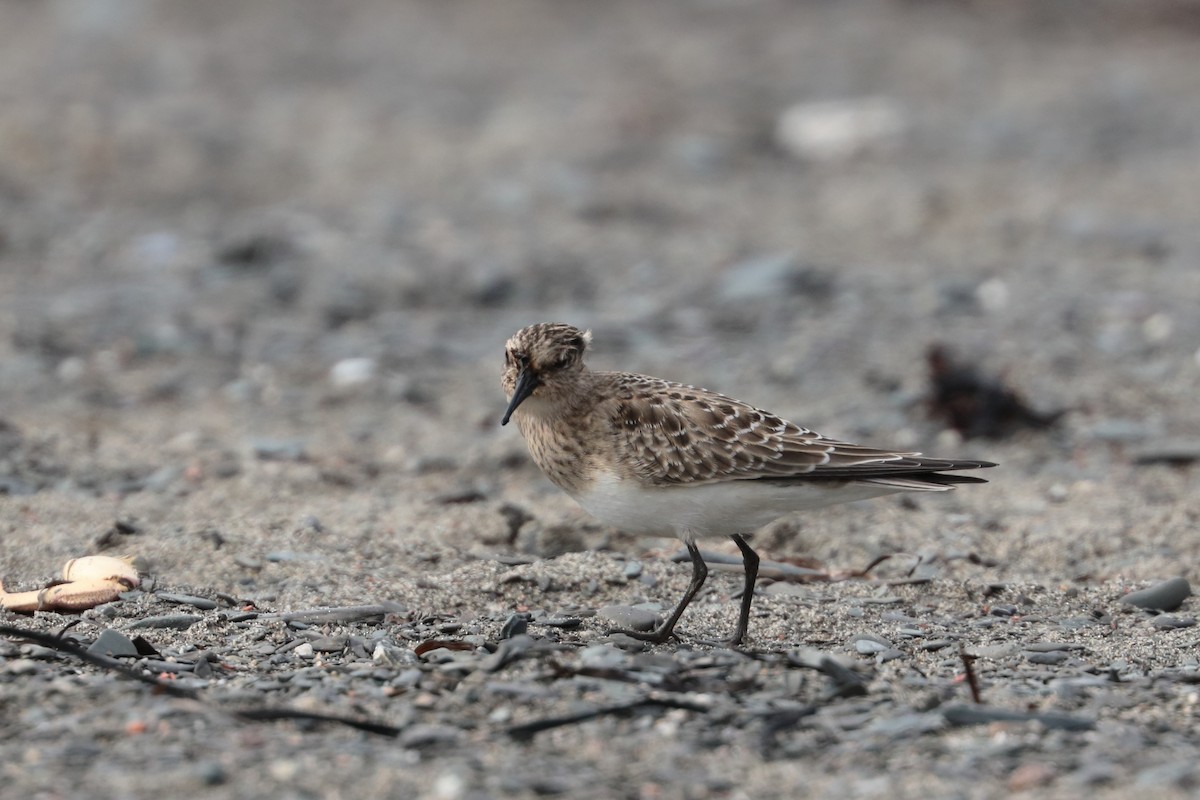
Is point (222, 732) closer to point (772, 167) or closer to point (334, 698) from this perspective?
point (334, 698)

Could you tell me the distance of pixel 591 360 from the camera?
9.28 metres

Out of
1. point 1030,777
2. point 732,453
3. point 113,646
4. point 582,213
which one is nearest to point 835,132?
point 582,213

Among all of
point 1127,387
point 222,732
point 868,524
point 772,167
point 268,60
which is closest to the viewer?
point 222,732

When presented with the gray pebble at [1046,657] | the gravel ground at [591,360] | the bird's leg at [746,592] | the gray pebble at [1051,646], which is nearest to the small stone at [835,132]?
the gravel ground at [591,360]

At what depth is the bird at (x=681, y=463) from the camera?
5.29 metres

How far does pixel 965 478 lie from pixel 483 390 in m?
4.37

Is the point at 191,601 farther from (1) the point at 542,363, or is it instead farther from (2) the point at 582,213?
(2) the point at 582,213

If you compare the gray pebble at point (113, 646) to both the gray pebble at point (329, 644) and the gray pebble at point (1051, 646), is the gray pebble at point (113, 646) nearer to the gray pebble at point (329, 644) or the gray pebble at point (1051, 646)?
the gray pebble at point (329, 644)

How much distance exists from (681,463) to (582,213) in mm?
7372

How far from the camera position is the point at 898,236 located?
1220 centimetres

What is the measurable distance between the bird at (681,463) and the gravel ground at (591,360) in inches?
15.7

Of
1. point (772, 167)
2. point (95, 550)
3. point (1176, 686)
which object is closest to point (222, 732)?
point (95, 550)

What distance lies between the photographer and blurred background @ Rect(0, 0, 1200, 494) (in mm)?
9023

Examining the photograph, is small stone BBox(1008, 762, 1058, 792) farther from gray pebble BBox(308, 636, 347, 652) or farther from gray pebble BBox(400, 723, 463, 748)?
gray pebble BBox(308, 636, 347, 652)
